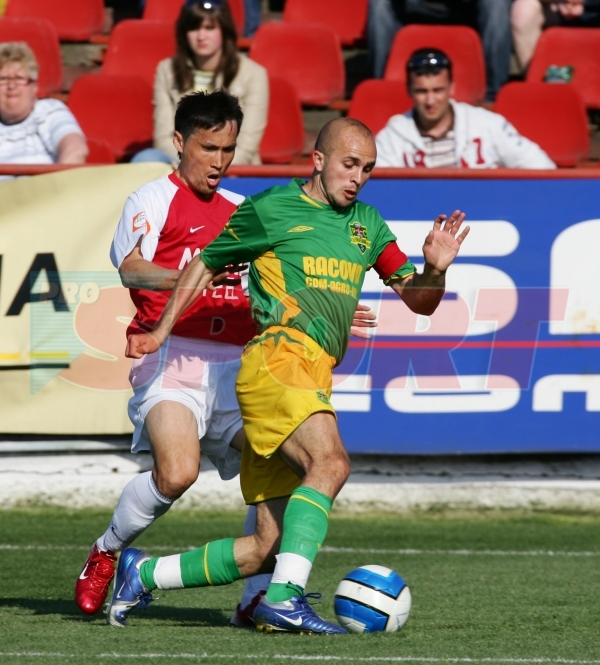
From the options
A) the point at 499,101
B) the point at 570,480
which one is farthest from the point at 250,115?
the point at 570,480

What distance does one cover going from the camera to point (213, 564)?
4430 millimetres

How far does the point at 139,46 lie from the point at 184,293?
6.08 metres

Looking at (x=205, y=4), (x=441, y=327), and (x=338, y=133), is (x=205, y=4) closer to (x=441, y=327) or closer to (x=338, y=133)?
(x=441, y=327)

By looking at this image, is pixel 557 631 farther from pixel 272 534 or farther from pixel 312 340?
pixel 312 340

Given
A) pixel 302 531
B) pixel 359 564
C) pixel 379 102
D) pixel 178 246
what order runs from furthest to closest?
pixel 379 102 → pixel 359 564 → pixel 178 246 → pixel 302 531

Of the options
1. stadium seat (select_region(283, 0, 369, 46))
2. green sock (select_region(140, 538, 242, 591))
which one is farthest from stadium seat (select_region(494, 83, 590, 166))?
green sock (select_region(140, 538, 242, 591))

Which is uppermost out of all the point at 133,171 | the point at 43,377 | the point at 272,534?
the point at 133,171

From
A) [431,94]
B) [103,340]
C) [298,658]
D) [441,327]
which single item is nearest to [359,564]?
[441,327]

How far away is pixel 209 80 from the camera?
834cm

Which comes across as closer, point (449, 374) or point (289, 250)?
point (289, 250)

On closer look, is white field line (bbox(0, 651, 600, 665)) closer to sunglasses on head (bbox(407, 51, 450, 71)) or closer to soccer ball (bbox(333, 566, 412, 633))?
soccer ball (bbox(333, 566, 412, 633))

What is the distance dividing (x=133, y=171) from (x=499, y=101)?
358cm

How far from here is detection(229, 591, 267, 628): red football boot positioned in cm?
463

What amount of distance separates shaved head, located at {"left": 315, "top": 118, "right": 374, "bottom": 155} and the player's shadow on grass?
1917 mm
